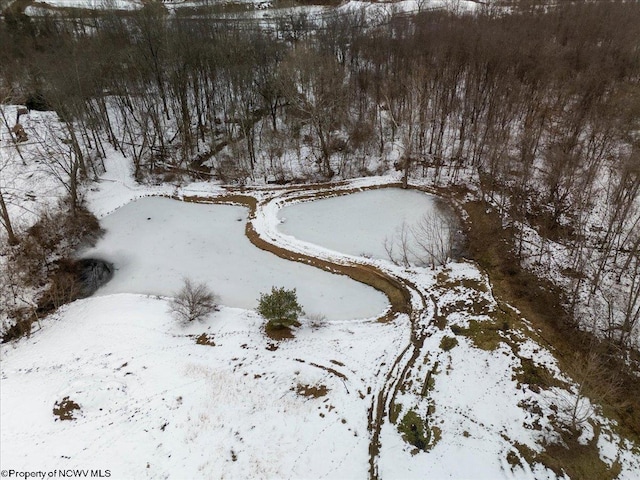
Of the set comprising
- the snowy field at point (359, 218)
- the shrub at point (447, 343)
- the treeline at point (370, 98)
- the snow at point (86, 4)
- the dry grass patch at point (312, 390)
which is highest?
the snow at point (86, 4)

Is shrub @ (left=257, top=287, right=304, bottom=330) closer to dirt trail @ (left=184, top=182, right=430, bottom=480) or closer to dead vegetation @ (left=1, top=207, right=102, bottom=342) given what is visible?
dirt trail @ (left=184, top=182, right=430, bottom=480)

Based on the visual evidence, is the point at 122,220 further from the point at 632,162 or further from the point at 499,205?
the point at 632,162

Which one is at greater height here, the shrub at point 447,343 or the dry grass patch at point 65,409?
the shrub at point 447,343

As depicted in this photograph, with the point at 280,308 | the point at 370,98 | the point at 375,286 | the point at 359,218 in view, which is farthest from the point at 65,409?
the point at 370,98

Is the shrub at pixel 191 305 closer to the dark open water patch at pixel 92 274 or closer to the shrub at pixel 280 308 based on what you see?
the shrub at pixel 280 308

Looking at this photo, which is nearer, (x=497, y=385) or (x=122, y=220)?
(x=497, y=385)

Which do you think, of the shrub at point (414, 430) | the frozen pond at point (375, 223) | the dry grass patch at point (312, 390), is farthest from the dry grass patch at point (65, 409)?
the frozen pond at point (375, 223)

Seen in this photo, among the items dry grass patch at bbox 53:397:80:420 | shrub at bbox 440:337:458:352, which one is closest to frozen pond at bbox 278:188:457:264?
shrub at bbox 440:337:458:352

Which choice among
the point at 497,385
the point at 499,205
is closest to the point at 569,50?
the point at 499,205
